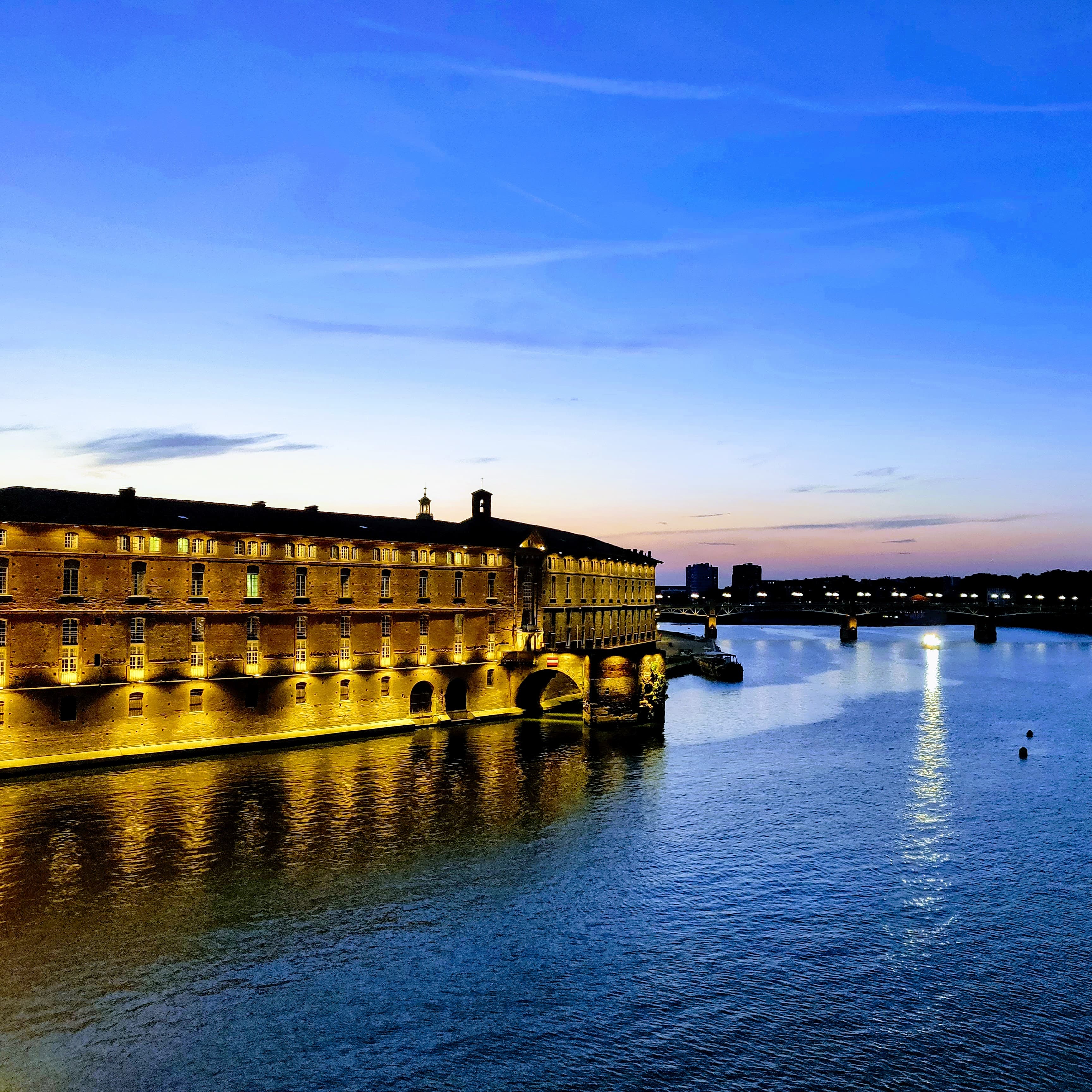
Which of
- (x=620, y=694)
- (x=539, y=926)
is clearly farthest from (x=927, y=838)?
(x=620, y=694)

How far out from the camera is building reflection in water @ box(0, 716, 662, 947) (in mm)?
46938

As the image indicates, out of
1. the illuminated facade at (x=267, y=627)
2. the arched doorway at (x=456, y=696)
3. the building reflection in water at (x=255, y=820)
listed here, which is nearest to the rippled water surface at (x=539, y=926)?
the building reflection in water at (x=255, y=820)

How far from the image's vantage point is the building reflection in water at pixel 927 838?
152ft

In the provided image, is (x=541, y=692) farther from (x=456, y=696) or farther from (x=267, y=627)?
(x=267, y=627)

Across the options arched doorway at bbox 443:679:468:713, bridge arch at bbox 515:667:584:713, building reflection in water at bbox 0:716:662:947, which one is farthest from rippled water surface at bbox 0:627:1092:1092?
bridge arch at bbox 515:667:584:713

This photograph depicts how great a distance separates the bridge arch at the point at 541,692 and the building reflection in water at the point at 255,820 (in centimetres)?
1695

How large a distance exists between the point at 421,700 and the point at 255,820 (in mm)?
35282

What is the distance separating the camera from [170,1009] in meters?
35.9

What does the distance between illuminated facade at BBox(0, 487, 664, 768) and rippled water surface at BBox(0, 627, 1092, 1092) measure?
5496 millimetres

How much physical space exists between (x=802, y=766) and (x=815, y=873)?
30.4 metres

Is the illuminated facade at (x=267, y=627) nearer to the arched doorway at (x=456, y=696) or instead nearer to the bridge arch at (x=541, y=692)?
the arched doorway at (x=456, y=696)

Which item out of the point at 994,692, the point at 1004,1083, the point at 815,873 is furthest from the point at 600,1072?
the point at 994,692

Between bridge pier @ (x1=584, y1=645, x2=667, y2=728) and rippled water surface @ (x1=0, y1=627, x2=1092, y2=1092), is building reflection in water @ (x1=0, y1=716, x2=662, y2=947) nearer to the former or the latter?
rippled water surface @ (x1=0, y1=627, x2=1092, y2=1092)

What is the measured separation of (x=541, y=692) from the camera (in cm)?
10738
